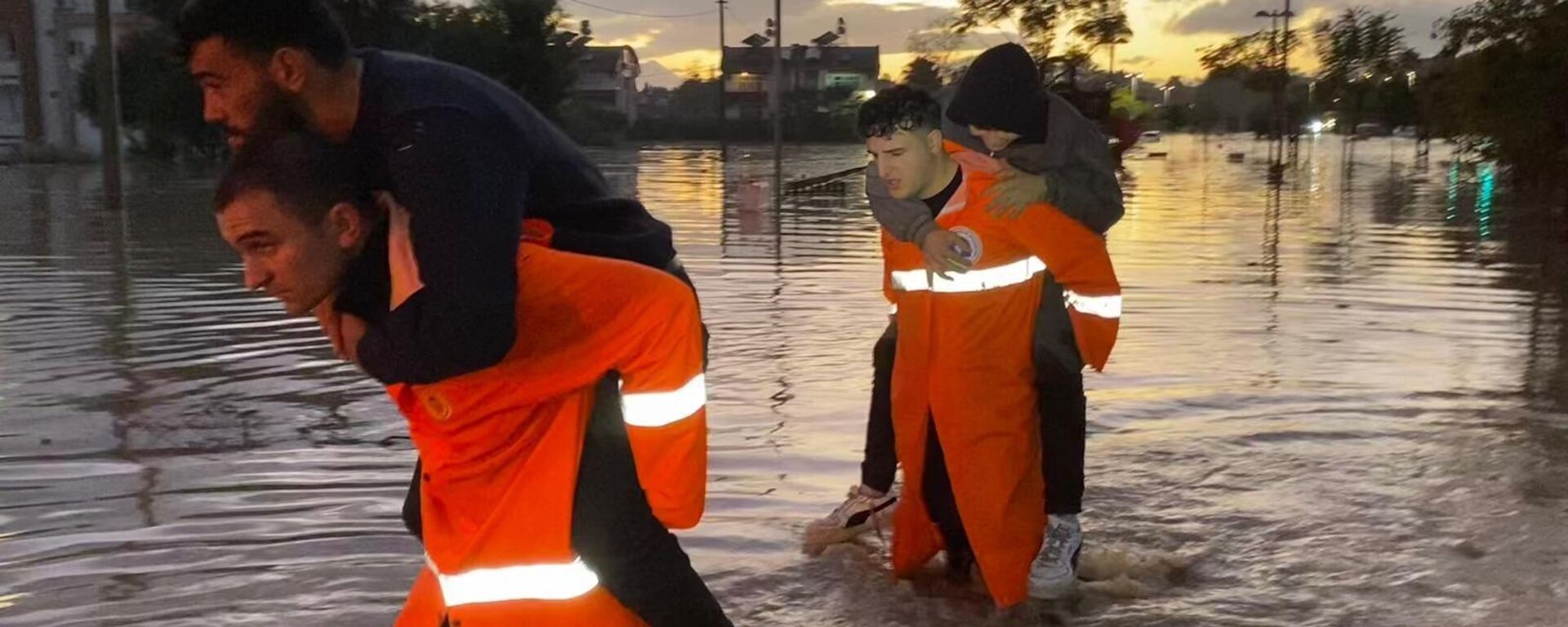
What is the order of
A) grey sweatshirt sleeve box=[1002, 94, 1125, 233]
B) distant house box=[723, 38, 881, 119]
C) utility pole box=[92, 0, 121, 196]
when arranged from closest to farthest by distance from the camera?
grey sweatshirt sleeve box=[1002, 94, 1125, 233]
utility pole box=[92, 0, 121, 196]
distant house box=[723, 38, 881, 119]

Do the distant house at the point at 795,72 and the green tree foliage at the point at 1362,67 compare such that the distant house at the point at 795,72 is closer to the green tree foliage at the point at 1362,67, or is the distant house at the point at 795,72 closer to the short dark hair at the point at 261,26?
the green tree foliage at the point at 1362,67

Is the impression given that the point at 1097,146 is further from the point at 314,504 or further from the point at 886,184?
the point at 314,504

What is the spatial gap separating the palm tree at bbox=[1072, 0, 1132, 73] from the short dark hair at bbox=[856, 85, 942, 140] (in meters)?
32.6

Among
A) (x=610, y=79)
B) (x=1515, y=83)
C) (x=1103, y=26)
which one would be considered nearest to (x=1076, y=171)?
(x=1515, y=83)

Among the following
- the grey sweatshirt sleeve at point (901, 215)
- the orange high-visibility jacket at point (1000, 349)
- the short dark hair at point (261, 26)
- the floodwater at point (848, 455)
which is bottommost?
the floodwater at point (848, 455)

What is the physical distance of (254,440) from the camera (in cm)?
659

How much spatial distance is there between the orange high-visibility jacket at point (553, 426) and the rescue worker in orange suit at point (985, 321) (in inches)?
74.0

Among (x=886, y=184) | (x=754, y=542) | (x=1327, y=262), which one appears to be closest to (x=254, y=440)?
(x=754, y=542)

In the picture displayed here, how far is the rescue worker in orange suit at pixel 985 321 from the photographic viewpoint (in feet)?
13.5

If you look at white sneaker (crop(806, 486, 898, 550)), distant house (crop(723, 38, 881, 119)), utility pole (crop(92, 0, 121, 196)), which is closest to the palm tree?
utility pole (crop(92, 0, 121, 196))

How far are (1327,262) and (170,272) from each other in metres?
11.3

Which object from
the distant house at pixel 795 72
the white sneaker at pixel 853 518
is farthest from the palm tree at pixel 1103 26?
the distant house at pixel 795 72

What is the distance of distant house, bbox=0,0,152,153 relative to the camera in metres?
54.5

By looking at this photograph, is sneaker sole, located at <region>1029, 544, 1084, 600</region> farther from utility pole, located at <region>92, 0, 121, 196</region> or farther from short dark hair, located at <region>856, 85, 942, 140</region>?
utility pole, located at <region>92, 0, 121, 196</region>
